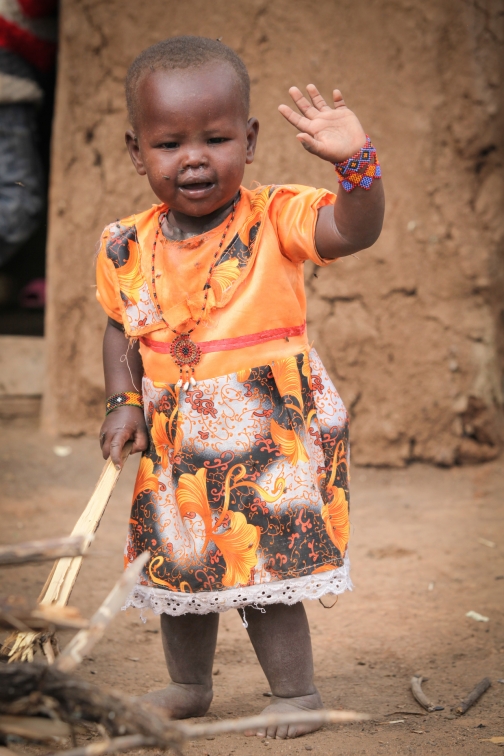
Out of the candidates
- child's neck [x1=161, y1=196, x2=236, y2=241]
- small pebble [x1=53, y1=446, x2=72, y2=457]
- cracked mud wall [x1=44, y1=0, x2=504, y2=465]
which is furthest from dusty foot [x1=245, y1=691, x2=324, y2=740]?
small pebble [x1=53, y1=446, x2=72, y2=457]

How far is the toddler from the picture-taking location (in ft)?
6.61

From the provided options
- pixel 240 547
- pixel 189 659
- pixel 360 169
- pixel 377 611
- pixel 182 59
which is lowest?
pixel 377 611

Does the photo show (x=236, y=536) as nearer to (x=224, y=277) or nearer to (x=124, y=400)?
(x=124, y=400)

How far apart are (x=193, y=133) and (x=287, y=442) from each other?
29.2 inches

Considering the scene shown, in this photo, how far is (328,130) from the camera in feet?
6.11

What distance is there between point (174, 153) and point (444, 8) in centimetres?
263

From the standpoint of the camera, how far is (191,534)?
2.09 meters

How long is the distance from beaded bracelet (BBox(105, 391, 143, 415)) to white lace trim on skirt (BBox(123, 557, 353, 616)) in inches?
18.5

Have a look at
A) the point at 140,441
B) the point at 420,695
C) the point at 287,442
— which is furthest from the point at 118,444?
the point at 420,695

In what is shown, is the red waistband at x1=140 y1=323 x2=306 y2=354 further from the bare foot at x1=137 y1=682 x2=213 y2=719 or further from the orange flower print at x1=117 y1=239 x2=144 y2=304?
the bare foot at x1=137 y1=682 x2=213 y2=719

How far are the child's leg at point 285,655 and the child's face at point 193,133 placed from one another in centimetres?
99

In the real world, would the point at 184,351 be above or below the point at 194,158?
below

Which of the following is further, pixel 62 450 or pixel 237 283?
pixel 62 450

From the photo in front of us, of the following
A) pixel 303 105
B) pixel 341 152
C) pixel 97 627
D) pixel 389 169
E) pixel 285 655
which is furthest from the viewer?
pixel 389 169
